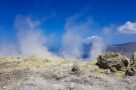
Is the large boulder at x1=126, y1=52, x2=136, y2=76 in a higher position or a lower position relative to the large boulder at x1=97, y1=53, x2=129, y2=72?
lower

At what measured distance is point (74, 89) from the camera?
47812 millimetres

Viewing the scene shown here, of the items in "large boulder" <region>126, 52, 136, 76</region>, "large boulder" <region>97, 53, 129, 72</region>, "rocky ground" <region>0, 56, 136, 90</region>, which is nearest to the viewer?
"rocky ground" <region>0, 56, 136, 90</region>

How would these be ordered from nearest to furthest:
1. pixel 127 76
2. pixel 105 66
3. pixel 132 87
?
1. pixel 132 87
2. pixel 127 76
3. pixel 105 66

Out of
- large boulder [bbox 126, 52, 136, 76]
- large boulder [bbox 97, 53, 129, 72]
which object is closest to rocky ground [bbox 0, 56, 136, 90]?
large boulder [bbox 126, 52, 136, 76]

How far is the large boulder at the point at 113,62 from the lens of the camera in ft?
188

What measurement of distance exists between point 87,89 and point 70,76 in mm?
5694

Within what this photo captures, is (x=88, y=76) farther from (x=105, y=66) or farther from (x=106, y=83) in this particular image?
(x=105, y=66)

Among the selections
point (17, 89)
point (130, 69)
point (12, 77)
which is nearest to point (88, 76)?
point (130, 69)

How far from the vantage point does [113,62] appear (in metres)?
57.8

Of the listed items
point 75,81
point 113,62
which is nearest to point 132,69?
point 113,62

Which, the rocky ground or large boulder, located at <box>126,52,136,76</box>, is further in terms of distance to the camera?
large boulder, located at <box>126,52,136,76</box>

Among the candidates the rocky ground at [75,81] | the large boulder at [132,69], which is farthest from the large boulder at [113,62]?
the large boulder at [132,69]

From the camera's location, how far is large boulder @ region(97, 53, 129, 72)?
188ft

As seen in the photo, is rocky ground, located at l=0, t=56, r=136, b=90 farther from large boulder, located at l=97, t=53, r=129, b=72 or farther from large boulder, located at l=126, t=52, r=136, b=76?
large boulder, located at l=97, t=53, r=129, b=72
